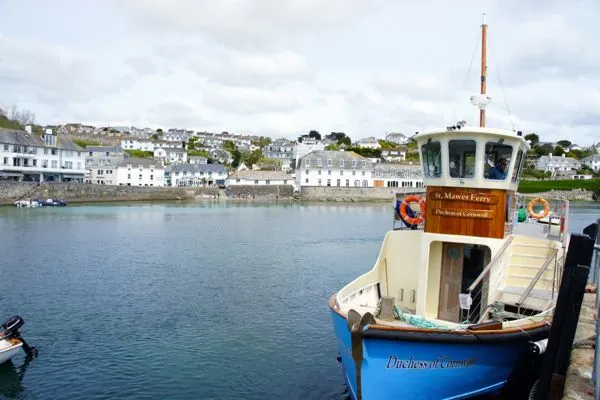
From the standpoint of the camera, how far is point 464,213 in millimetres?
14484

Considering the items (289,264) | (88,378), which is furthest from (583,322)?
(289,264)

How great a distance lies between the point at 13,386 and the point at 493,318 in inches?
542

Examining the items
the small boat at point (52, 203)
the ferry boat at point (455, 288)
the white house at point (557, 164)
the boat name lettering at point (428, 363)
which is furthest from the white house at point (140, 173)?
the white house at point (557, 164)

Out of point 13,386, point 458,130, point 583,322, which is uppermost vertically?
point 458,130

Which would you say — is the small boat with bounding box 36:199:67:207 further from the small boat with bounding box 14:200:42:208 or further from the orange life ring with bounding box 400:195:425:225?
the orange life ring with bounding box 400:195:425:225

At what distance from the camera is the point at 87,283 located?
28891 mm

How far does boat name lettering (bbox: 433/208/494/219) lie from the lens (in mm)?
14367

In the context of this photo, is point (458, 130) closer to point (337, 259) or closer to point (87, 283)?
point (87, 283)

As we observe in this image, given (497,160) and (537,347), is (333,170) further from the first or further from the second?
(537,347)

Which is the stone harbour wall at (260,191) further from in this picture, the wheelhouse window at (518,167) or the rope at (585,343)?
the rope at (585,343)

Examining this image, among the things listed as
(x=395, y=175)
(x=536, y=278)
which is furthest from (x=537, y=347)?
(x=395, y=175)

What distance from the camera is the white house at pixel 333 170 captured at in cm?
12850

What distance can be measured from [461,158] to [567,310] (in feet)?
16.2

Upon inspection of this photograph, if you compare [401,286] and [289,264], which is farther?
[289,264]
